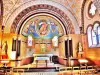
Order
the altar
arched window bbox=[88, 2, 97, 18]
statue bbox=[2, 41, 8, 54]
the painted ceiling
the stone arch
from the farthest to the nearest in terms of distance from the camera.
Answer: the stone arch, the altar, the painted ceiling, statue bbox=[2, 41, 8, 54], arched window bbox=[88, 2, 97, 18]

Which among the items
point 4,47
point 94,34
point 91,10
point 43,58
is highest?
point 91,10

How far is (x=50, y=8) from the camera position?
17516 mm

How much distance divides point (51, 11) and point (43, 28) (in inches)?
96.2

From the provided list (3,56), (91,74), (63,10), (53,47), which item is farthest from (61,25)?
(91,74)

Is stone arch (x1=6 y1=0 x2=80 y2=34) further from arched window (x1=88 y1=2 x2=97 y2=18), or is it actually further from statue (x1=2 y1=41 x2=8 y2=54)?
arched window (x1=88 y1=2 x2=97 y2=18)

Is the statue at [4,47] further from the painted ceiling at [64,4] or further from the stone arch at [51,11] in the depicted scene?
the painted ceiling at [64,4]

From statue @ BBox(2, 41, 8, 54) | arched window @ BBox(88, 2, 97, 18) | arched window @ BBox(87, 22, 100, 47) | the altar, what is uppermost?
arched window @ BBox(88, 2, 97, 18)

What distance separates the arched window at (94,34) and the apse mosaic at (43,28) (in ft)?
12.8

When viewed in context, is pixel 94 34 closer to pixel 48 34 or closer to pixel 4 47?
pixel 48 34

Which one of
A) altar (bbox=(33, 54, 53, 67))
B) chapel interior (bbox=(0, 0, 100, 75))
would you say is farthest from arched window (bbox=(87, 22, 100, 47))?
altar (bbox=(33, 54, 53, 67))

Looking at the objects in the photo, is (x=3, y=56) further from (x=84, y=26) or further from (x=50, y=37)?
(x=84, y=26)

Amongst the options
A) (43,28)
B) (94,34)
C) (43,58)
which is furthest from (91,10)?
(43,58)

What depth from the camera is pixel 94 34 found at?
14.9 m

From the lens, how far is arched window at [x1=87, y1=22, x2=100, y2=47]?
564 inches
